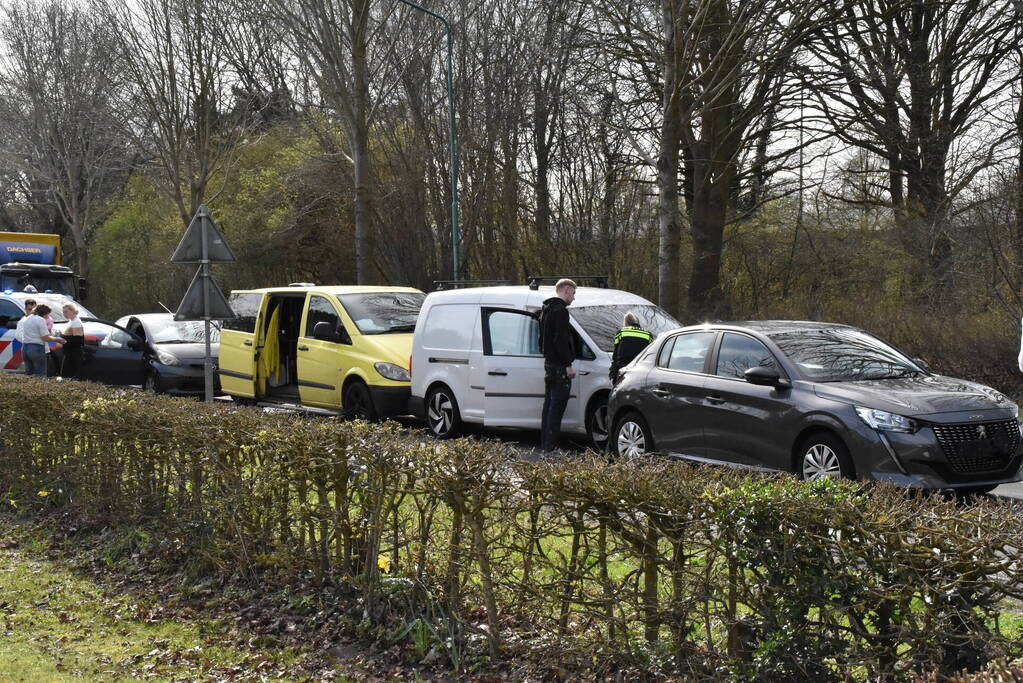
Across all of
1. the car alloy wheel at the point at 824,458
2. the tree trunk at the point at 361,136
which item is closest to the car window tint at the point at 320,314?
the car alloy wheel at the point at 824,458

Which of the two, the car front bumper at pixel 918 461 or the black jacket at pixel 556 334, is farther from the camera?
the black jacket at pixel 556 334

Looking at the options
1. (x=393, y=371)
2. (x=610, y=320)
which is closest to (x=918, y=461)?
(x=610, y=320)

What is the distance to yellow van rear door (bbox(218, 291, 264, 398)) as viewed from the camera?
17266 mm

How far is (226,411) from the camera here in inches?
304

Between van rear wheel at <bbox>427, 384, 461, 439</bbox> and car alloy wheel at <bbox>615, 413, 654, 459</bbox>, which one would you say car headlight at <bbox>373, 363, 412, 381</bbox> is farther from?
car alloy wheel at <bbox>615, 413, 654, 459</bbox>

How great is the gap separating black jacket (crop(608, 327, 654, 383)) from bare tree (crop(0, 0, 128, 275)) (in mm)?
29324

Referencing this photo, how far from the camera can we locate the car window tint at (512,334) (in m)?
13.4

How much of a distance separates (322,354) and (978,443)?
9.23m

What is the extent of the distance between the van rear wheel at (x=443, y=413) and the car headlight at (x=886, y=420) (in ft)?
20.0

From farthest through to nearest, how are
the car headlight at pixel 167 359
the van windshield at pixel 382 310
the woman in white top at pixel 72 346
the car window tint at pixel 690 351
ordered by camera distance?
1. the car headlight at pixel 167 359
2. the woman in white top at pixel 72 346
3. the van windshield at pixel 382 310
4. the car window tint at pixel 690 351

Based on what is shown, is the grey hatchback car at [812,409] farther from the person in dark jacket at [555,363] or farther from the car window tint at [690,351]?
the person in dark jacket at [555,363]

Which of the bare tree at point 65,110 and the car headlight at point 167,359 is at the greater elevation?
the bare tree at point 65,110

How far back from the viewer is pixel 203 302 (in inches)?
490

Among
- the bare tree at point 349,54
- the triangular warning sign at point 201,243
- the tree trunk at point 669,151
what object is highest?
the bare tree at point 349,54
